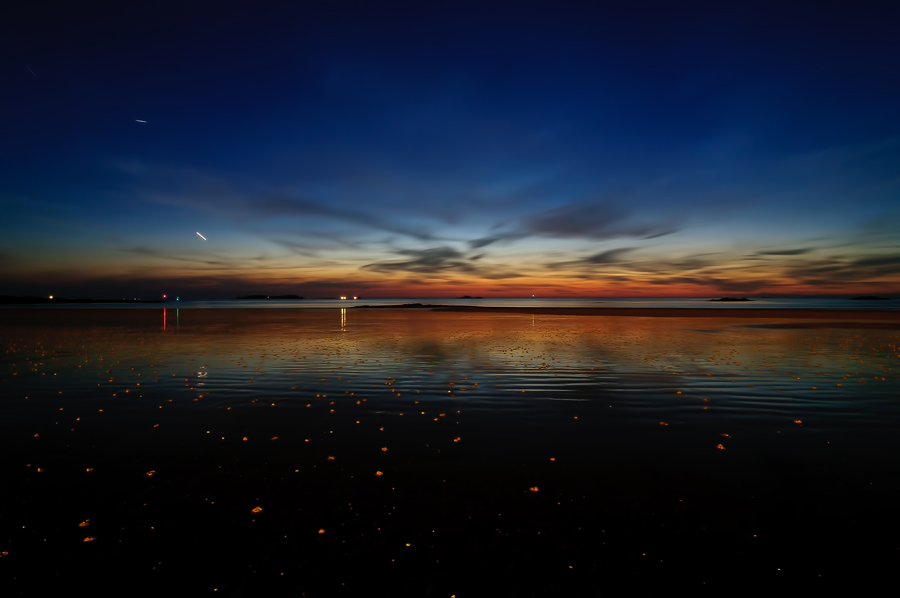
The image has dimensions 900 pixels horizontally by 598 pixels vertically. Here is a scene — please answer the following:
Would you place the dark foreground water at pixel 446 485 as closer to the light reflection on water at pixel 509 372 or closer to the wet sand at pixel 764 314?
the light reflection on water at pixel 509 372

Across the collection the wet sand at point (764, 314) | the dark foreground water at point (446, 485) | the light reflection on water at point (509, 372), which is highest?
the wet sand at point (764, 314)

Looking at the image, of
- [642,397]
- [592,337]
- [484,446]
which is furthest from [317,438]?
[592,337]

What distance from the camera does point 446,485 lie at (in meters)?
7.55

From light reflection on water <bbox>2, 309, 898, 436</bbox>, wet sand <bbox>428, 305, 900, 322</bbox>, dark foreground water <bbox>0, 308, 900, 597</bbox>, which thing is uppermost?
wet sand <bbox>428, 305, 900, 322</bbox>

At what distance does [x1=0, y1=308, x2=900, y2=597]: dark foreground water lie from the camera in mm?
5395

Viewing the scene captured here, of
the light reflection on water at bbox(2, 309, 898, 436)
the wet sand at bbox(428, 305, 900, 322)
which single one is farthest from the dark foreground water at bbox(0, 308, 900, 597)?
the wet sand at bbox(428, 305, 900, 322)

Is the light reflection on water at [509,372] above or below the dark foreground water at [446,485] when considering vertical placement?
above

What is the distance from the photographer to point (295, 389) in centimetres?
1539

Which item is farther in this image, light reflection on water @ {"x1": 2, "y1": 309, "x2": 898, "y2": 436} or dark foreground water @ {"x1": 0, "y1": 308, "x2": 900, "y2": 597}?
light reflection on water @ {"x1": 2, "y1": 309, "x2": 898, "y2": 436}

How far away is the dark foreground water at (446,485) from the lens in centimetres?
539

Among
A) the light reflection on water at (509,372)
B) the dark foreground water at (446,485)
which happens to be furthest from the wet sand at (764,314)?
the dark foreground water at (446,485)

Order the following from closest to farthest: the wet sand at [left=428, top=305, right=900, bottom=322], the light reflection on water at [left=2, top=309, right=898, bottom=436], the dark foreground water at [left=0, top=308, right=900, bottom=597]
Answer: the dark foreground water at [left=0, top=308, right=900, bottom=597] → the light reflection on water at [left=2, top=309, right=898, bottom=436] → the wet sand at [left=428, top=305, right=900, bottom=322]

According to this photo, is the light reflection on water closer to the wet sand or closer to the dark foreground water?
the dark foreground water

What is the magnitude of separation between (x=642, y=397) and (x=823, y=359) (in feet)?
46.6
